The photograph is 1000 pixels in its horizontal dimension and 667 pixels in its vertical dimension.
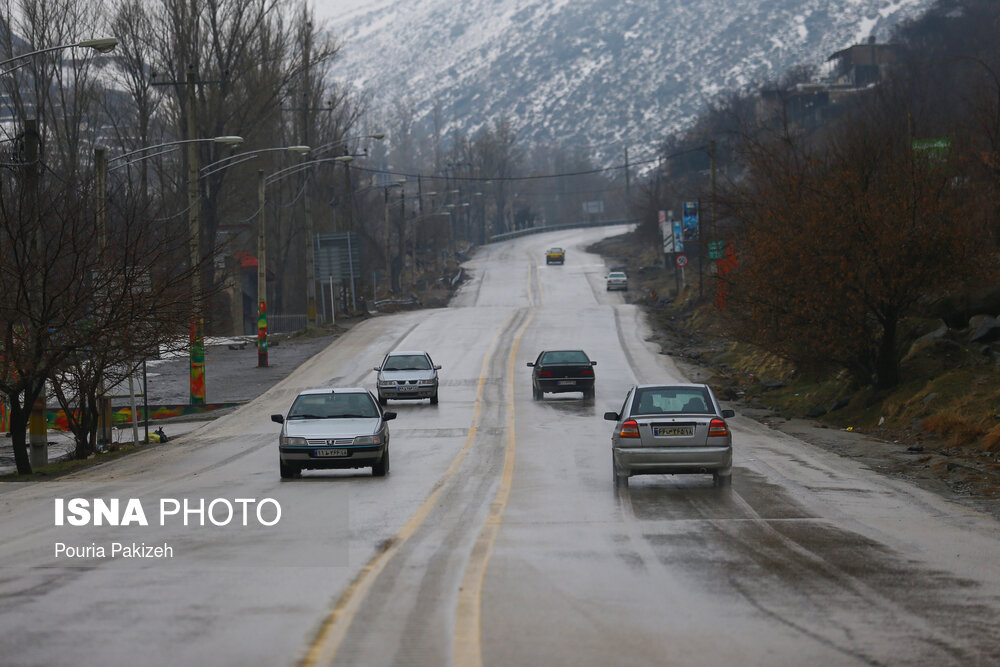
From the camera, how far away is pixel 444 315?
7125 centimetres

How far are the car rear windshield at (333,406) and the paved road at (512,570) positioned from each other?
108 cm

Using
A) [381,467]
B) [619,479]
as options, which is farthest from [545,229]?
[619,479]

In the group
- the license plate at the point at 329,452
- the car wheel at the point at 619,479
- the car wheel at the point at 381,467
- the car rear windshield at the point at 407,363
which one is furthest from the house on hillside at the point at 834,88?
the car wheel at the point at 619,479

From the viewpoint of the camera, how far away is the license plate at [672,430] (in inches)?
719

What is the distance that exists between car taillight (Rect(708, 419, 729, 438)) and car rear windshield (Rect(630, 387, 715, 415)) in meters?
0.33

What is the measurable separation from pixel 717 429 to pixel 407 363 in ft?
72.0

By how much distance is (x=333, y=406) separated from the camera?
22.4 meters

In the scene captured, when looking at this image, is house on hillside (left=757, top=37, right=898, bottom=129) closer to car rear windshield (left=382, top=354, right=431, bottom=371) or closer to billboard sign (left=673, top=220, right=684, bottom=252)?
billboard sign (left=673, top=220, right=684, bottom=252)

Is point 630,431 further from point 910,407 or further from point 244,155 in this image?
point 244,155

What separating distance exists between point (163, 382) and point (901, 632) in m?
41.1

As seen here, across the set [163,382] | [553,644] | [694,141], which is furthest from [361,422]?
[694,141]

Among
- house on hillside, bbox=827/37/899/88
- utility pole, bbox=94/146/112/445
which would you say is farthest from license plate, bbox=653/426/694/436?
house on hillside, bbox=827/37/899/88

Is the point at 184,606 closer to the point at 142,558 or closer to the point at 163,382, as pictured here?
the point at 142,558

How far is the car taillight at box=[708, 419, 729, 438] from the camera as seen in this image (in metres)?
18.2
